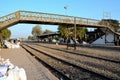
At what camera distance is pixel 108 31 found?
60219 mm

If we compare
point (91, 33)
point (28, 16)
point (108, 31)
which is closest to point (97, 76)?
point (28, 16)

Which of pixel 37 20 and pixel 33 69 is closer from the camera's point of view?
pixel 33 69

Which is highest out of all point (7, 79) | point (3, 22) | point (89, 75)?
point (3, 22)

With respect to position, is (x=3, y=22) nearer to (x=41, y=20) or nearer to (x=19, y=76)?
(x=41, y=20)

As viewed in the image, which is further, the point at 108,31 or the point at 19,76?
the point at 108,31

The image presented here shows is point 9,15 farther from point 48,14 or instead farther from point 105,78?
point 105,78

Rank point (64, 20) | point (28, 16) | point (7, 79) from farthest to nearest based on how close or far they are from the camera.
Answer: point (64, 20) < point (28, 16) < point (7, 79)

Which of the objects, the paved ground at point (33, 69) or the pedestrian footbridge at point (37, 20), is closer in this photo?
the paved ground at point (33, 69)

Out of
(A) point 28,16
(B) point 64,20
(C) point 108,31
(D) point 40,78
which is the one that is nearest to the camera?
(D) point 40,78

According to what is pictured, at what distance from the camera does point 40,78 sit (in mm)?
11734

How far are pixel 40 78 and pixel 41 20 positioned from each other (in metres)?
32.6

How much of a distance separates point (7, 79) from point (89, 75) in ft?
22.6

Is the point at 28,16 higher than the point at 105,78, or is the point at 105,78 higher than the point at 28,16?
the point at 28,16

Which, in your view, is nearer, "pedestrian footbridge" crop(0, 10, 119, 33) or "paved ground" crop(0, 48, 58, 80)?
"paved ground" crop(0, 48, 58, 80)
